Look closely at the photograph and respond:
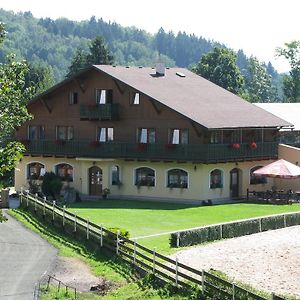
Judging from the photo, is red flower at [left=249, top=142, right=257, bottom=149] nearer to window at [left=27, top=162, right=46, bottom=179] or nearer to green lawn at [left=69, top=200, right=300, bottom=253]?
green lawn at [left=69, top=200, right=300, bottom=253]

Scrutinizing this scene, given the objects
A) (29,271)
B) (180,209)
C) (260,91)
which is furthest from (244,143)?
(260,91)

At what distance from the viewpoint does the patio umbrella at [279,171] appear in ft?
167

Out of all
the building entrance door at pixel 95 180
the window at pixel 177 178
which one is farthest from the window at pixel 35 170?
the window at pixel 177 178

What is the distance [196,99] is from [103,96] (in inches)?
257

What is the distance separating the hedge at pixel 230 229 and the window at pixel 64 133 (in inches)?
784

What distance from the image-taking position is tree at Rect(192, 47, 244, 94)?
106 metres

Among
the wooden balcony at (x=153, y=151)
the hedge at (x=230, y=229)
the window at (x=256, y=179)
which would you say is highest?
the wooden balcony at (x=153, y=151)

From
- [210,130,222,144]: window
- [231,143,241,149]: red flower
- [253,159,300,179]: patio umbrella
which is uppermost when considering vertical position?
[210,130,222,144]: window

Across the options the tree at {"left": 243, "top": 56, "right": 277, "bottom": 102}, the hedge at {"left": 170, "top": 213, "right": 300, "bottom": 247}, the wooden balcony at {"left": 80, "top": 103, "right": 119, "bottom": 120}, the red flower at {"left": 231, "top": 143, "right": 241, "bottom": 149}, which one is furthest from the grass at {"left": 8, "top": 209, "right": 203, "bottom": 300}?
the tree at {"left": 243, "top": 56, "right": 277, "bottom": 102}

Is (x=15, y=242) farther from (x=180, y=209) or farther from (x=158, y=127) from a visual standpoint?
(x=158, y=127)

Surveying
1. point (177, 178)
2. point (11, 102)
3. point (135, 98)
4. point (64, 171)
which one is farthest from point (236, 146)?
point (11, 102)

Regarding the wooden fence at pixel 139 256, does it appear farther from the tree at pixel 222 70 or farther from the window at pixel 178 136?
the tree at pixel 222 70

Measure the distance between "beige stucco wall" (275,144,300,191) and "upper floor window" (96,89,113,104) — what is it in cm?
1307

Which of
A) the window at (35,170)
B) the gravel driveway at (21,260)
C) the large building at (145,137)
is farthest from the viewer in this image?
the window at (35,170)
